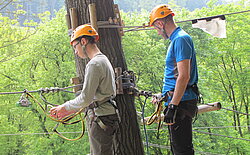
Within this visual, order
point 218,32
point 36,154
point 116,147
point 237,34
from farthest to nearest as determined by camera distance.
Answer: point 237,34, point 36,154, point 218,32, point 116,147

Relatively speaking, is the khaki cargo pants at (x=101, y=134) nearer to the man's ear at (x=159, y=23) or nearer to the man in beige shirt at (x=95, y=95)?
the man in beige shirt at (x=95, y=95)

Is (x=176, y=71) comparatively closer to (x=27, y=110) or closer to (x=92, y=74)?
(x=92, y=74)

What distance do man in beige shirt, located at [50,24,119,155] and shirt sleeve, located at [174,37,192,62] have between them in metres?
0.58

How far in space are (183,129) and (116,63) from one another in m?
1.08

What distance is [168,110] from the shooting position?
2584 millimetres

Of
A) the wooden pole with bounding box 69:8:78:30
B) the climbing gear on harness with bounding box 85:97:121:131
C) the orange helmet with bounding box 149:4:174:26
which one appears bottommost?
the climbing gear on harness with bounding box 85:97:121:131

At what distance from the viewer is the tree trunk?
3.23m

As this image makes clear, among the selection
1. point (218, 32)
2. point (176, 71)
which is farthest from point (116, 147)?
point (218, 32)

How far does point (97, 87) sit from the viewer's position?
2438 mm

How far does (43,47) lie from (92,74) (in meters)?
16.6

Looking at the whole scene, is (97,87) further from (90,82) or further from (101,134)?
(101,134)

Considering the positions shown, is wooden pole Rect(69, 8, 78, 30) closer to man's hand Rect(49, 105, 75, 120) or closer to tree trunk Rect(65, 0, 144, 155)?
tree trunk Rect(65, 0, 144, 155)

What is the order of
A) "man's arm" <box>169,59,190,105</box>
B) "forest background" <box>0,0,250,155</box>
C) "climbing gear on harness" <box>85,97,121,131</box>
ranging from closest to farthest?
1. "man's arm" <box>169,59,190,105</box>
2. "climbing gear on harness" <box>85,97,121,131</box>
3. "forest background" <box>0,0,250,155</box>

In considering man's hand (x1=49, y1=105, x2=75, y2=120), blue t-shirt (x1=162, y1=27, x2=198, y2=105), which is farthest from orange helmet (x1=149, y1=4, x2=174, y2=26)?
man's hand (x1=49, y1=105, x2=75, y2=120)
